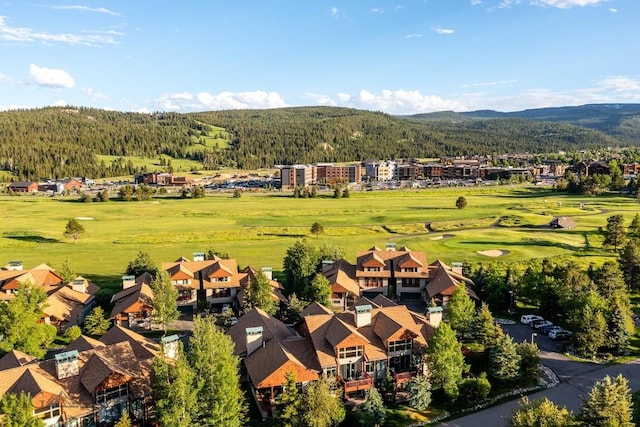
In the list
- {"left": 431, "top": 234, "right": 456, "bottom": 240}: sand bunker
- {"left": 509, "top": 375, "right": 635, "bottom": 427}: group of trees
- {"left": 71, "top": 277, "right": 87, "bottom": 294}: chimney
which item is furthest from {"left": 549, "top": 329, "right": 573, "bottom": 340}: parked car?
{"left": 71, "top": 277, "right": 87, "bottom": 294}: chimney

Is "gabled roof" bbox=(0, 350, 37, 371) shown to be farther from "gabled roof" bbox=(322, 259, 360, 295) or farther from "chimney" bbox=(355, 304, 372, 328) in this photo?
"gabled roof" bbox=(322, 259, 360, 295)

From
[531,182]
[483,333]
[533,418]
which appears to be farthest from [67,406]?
[531,182]

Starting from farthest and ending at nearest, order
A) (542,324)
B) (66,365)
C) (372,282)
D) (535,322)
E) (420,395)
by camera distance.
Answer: (372,282)
(535,322)
(542,324)
(420,395)
(66,365)

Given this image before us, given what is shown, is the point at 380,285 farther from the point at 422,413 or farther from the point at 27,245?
the point at 27,245

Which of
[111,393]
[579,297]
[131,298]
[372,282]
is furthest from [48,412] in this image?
[579,297]

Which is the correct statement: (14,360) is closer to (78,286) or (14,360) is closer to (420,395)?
(78,286)

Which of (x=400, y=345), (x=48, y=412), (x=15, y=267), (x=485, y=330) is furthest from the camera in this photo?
(x=15, y=267)
